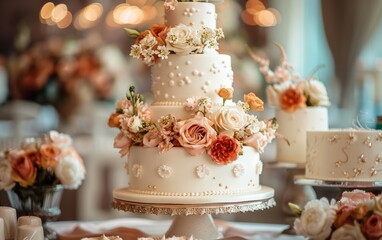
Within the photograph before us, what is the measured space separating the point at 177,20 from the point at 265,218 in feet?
18.0

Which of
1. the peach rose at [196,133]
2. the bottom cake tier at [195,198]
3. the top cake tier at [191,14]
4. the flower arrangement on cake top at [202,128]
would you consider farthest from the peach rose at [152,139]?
the top cake tier at [191,14]

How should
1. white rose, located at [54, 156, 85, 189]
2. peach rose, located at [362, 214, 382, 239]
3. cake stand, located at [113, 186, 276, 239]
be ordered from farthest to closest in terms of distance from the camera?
1. white rose, located at [54, 156, 85, 189]
2. cake stand, located at [113, 186, 276, 239]
3. peach rose, located at [362, 214, 382, 239]

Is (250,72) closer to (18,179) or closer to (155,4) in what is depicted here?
(155,4)

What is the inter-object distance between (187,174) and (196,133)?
234 mm

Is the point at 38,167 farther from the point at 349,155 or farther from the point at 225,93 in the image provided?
the point at 349,155

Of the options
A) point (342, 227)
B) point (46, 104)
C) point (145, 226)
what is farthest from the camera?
point (46, 104)

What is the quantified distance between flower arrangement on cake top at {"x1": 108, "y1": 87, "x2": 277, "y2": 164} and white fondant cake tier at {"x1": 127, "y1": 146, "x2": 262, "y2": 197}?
0.05 meters

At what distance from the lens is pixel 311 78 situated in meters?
5.46

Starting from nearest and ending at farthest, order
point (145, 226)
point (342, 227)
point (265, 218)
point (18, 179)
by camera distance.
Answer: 1. point (342, 227)
2. point (18, 179)
3. point (145, 226)
4. point (265, 218)

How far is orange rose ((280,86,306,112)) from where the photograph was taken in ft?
17.4

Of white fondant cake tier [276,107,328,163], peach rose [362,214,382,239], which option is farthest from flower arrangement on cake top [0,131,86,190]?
peach rose [362,214,382,239]

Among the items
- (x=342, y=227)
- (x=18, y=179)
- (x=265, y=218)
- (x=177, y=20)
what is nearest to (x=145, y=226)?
(x=18, y=179)

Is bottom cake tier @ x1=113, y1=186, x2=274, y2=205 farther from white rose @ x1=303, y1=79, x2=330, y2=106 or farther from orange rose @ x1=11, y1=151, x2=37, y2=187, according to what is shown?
white rose @ x1=303, y1=79, x2=330, y2=106

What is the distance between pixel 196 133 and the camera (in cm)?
431
